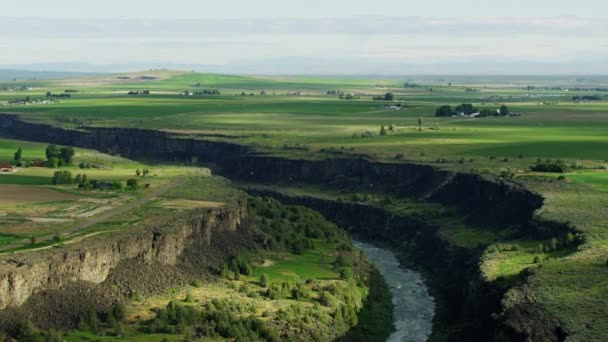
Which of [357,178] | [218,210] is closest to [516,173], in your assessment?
[357,178]

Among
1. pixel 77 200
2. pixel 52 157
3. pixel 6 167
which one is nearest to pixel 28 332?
pixel 77 200

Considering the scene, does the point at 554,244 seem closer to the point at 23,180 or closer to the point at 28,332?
the point at 28,332

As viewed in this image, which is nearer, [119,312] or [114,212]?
[119,312]

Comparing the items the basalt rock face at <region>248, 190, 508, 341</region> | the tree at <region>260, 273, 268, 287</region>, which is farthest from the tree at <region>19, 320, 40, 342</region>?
the basalt rock face at <region>248, 190, 508, 341</region>

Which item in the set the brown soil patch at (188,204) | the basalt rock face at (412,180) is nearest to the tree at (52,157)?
the basalt rock face at (412,180)

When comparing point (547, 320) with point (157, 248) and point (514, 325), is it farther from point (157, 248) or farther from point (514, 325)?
point (157, 248)
